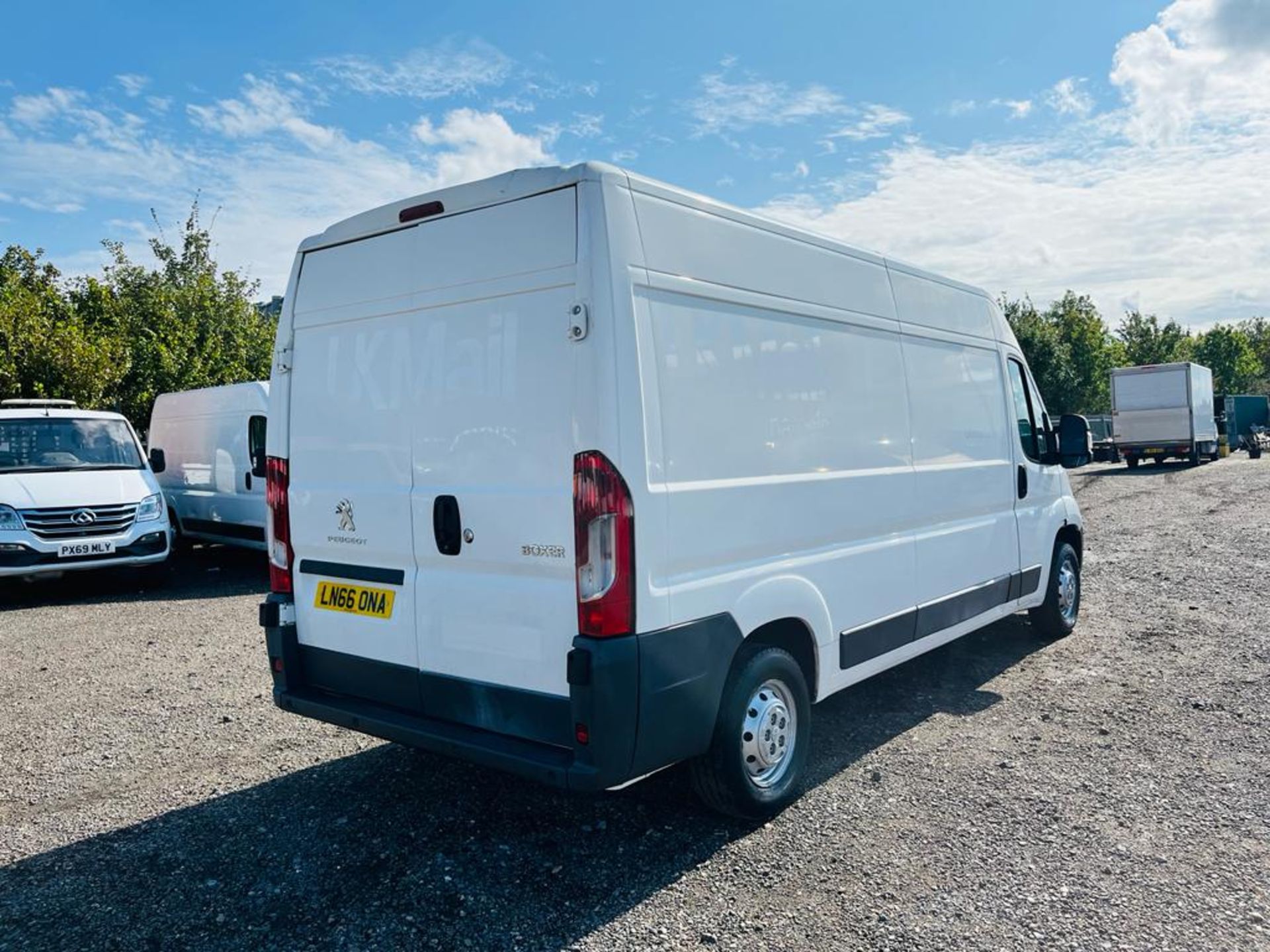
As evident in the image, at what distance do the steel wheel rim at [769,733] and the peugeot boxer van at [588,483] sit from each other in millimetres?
13

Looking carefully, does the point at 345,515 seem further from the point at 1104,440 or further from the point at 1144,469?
the point at 1104,440

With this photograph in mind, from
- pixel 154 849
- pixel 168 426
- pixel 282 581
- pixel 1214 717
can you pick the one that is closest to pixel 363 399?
pixel 282 581

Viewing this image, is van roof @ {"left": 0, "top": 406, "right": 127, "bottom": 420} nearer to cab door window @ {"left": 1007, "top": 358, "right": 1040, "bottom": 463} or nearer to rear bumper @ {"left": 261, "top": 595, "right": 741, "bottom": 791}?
rear bumper @ {"left": 261, "top": 595, "right": 741, "bottom": 791}

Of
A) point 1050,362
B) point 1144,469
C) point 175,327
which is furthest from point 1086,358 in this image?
point 175,327

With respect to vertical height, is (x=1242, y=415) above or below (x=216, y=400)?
below

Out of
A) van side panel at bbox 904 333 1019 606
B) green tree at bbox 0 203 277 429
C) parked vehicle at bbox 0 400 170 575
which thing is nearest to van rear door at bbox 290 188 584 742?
van side panel at bbox 904 333 1019 606

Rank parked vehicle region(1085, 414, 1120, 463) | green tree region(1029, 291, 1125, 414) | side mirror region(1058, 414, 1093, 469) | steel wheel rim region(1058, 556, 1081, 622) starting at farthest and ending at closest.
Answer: green tree region(1029, 291, 1125, 414), parked vehicle region(1085, 414, 1120, 463), steel wheel rim region(1058, 556, 1081, 622), side mirror region(1058, 414, 1093, 469)

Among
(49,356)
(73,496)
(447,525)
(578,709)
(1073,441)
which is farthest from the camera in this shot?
(49,356)

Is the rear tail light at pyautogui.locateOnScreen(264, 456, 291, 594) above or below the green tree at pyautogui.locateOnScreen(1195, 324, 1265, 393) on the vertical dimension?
below

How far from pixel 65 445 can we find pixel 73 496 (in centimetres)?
101

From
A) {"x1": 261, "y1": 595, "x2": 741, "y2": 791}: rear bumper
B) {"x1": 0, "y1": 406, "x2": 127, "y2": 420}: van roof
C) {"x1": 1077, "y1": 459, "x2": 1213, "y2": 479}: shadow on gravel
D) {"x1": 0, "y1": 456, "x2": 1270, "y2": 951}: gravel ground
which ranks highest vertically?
{"x1": 0, "y1": 406, "x2": 127, "y2": 420}: van roof

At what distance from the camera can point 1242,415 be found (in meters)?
43.1

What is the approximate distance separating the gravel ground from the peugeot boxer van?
1.59 feet

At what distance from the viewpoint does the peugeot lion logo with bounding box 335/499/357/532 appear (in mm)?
4102
